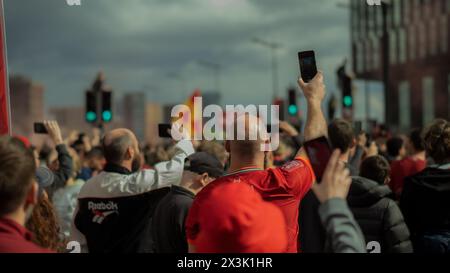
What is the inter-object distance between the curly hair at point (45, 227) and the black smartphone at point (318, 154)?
1.26m

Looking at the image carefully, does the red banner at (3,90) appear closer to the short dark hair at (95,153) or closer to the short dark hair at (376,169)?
the short dark hair at (376,169)

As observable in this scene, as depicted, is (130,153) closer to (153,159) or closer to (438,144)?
(438,144)

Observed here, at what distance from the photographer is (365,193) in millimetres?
4520

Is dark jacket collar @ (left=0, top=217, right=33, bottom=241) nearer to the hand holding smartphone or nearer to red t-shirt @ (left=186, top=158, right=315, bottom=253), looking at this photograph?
red t-shirt @ (left=186, top=158, right=315, bottom=253)

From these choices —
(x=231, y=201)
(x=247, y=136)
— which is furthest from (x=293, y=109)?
(x=231, y=201)

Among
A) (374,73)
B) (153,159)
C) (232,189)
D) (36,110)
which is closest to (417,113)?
(374,73)

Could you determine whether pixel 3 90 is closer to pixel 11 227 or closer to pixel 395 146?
pixel 11 227

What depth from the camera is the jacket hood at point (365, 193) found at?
4508 millimetres

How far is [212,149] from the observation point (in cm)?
529

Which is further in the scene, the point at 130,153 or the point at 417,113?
the point at 417,113

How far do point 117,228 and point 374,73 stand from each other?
259ft

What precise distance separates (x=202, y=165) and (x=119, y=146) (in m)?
0.61

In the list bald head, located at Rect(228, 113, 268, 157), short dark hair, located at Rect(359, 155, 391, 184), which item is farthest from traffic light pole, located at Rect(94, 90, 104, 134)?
bald head, located at Rect(228, 113, 268, 157)

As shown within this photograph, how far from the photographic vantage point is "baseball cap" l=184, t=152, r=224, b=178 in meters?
4.46
